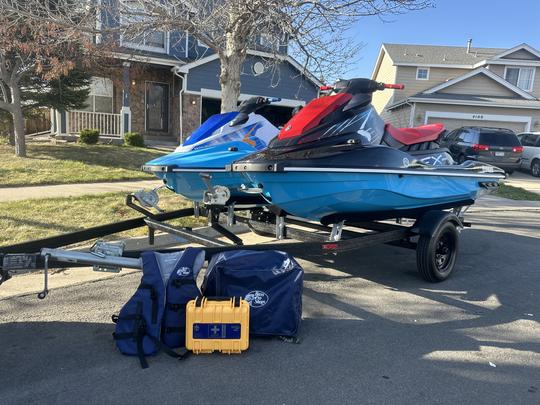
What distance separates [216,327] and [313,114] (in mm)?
2222

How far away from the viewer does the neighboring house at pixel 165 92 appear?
1702cm

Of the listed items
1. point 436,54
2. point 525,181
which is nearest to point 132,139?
point 525,181

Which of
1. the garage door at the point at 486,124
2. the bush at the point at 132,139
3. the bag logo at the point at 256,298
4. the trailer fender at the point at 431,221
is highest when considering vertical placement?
the garage door at the point at 486,124

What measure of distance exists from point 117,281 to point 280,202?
6.62ft

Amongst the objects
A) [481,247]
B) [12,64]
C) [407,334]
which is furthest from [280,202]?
[12,64]

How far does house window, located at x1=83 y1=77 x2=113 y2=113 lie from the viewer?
18172 mm

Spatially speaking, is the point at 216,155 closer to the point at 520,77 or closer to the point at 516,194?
the point at 516,194

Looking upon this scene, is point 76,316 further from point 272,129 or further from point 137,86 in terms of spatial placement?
point 137,86

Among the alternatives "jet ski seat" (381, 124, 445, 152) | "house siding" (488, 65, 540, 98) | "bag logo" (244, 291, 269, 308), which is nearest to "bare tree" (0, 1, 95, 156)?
A: "jet ski seat" (381, 124, 445, 152)

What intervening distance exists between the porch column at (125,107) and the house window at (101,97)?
5.16ft

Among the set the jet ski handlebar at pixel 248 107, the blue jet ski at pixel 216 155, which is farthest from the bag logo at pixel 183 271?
the jet ski handlebar at pixel 248 107

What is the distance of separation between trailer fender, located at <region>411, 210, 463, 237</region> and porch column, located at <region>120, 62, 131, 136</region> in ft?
46.9

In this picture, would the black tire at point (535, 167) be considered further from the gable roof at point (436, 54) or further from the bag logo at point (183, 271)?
the bag logo at point (183, 271)

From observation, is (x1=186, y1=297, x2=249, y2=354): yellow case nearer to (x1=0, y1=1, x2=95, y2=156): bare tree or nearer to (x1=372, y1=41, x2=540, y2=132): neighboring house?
(x1=0, y1=1, x2=95, y2=156): bare tree
